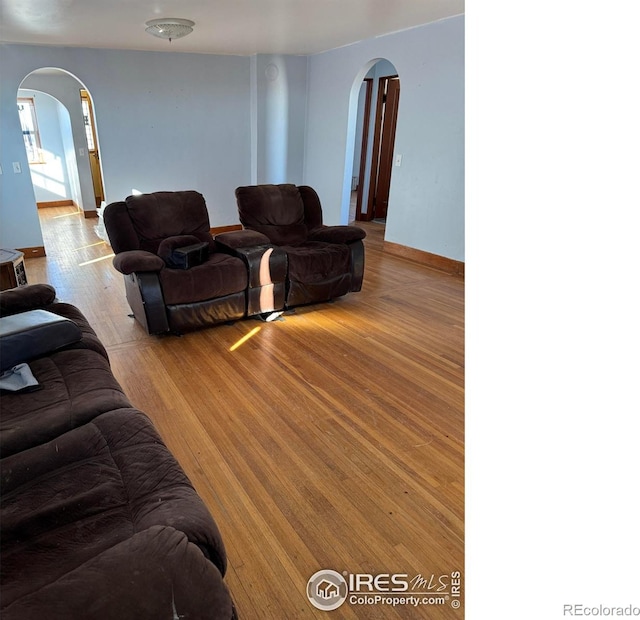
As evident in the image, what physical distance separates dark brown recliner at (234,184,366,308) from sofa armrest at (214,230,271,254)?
0.05 m

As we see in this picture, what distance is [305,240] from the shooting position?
3998 millimetres

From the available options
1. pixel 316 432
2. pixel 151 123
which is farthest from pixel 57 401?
pixel 151 123

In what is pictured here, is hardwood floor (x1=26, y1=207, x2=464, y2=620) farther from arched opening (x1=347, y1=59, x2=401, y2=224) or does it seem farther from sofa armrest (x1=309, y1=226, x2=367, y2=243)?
arched opening (x1=347, y1=59, x2=401, y2=224)

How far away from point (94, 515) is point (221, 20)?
4.11 metres

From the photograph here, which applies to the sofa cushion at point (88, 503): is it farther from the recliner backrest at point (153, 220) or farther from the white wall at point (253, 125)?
the white wall at point (253, 125)

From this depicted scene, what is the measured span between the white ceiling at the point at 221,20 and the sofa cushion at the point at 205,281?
1985mm

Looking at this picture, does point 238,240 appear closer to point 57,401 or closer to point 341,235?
point 341,235

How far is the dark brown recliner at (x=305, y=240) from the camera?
352cm

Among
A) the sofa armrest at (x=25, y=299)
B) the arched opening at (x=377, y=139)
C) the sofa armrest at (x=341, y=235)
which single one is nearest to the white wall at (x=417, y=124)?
the arched opening at (x=377, y=139)

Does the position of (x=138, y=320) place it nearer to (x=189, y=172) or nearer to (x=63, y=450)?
(x=63, y=450)
